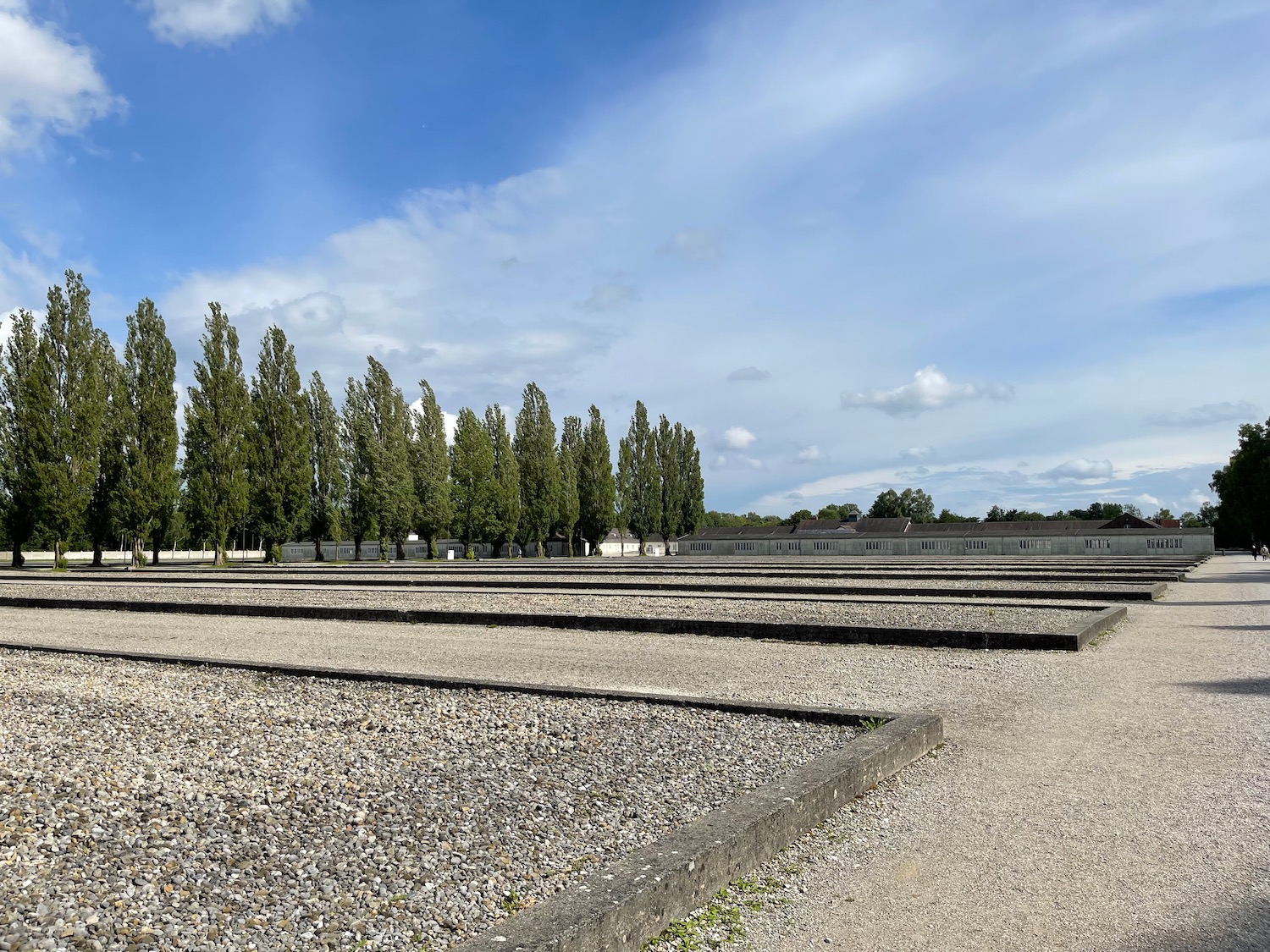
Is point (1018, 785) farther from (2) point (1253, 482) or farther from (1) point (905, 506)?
(1) point (905, 506)

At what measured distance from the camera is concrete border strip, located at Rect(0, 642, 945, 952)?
9.11 feet

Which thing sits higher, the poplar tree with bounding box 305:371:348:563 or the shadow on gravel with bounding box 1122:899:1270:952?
the poplar tree with bounding box 305:371:348:563

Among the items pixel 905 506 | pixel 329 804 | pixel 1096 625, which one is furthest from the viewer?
pixel 905 506

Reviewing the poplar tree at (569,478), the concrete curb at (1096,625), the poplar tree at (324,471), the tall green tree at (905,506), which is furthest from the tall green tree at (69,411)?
the tall green tree at (905,506)

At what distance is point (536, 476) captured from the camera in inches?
2267

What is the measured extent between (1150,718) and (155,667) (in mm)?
8915

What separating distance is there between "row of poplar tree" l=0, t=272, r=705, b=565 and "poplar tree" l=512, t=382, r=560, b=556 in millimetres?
88

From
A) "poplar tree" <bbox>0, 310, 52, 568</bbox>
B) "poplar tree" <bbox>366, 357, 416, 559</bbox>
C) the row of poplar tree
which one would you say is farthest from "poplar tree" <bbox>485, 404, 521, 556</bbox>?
"poplar tree" <bbox>0, 310, 52, 568</bbox>

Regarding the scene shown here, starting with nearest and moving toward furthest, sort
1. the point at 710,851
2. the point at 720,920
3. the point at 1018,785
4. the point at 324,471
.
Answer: the point at 720,920
the point at 710,851
the point at 1018,785
the point at 324,471

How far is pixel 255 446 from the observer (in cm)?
4538

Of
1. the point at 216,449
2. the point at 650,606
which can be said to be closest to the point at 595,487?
the point at 216,449

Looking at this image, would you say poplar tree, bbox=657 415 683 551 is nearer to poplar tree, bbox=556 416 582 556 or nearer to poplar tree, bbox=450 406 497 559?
poplar tree, bbox=556 416 582 556

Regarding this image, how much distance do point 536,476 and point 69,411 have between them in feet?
89.8

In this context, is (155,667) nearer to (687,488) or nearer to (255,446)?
(255,446)
